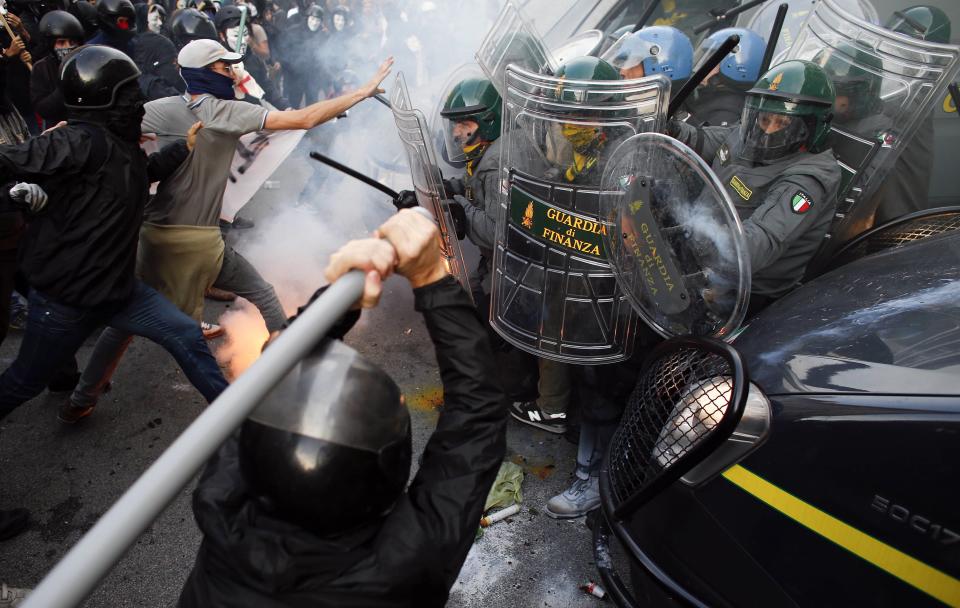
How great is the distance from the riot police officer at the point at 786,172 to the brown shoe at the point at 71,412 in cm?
336

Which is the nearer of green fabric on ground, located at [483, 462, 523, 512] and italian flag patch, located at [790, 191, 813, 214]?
italian flag patch, located at [790, 191, 813, 214]

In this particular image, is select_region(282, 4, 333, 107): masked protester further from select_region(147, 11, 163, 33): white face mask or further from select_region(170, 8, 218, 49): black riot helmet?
select_region(170, 8, 218, 49): black riot helmet

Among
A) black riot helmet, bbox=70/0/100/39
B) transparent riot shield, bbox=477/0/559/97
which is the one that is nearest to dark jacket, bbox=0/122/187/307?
transparent riot shield, bbox=477/0/559/97

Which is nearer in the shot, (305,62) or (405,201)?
(405,201)

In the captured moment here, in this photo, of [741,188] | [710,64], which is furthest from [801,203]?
[710,64]

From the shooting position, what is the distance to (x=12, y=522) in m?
2.87

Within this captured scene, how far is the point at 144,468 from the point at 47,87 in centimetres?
317

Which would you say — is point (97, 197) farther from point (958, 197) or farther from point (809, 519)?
point (958, 197)

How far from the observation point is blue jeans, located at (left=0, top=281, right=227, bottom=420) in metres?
2.93

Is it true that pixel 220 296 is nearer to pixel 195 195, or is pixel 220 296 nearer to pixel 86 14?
pixel 195 195

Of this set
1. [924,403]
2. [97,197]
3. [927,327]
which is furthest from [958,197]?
[97,197]

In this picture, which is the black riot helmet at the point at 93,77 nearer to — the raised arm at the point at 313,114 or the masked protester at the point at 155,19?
the raised arm at the point at 313,114

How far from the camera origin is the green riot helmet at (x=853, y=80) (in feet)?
9.99

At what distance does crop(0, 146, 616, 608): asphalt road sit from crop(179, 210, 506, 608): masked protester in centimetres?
153
